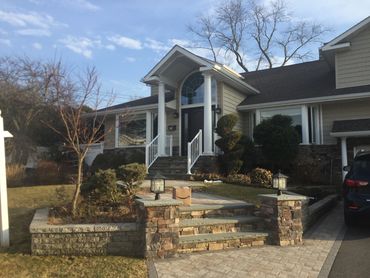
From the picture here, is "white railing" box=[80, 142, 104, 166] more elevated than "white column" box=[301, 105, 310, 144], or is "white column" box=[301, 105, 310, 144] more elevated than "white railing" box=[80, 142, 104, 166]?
"white column" box=[301, 105, 310, 144]

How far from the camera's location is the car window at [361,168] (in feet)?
26.5

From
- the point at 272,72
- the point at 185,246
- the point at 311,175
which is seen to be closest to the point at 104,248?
the point at 185,246

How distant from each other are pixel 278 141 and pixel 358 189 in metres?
6.66

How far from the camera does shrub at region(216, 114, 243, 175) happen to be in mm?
14648

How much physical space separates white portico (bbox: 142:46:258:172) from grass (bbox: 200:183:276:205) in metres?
3.29

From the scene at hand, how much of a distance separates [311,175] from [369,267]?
888cm

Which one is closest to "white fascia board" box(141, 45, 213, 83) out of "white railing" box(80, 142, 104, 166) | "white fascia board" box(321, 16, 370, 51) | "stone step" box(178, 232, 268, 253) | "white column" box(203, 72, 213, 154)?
"white column" box(203, 72, 213, 154)

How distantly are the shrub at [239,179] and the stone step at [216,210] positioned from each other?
15.3ft

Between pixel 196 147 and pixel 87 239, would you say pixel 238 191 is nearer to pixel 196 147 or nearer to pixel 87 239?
pixel 196 147

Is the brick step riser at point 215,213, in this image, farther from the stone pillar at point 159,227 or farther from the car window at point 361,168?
the car window at point 361,168

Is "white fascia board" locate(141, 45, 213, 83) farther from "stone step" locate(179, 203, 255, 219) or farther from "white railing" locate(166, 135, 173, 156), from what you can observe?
"stone step" locate(179, 203, 255, 219)

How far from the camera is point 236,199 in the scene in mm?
9875

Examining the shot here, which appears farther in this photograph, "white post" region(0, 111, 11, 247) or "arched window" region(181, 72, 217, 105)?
"arched window" region(181, 72, 217, 105)

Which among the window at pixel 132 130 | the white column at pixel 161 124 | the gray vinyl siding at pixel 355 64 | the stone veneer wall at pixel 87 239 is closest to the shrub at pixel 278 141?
the gray vinyl siding at pixel 355 64
